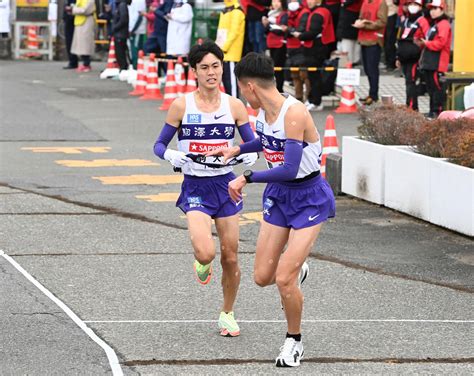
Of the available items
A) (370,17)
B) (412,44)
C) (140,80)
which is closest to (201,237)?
(412,44)

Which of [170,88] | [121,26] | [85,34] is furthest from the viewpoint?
[85,34]

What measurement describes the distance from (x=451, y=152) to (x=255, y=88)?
5511 millimetres

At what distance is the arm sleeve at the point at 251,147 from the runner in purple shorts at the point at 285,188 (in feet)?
0.06

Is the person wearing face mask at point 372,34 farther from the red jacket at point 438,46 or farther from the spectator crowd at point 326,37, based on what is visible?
the red jacket at point 438,46

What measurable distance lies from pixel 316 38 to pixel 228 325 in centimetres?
1528

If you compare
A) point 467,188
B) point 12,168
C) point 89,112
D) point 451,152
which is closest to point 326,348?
point 467,188

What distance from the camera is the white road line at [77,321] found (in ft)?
26.6

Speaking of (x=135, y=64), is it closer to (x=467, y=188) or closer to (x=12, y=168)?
(x=12, y=168)

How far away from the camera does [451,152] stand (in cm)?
1351

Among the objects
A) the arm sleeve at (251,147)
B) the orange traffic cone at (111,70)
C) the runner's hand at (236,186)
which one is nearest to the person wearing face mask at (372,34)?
the orange traffic cone at (111,70)

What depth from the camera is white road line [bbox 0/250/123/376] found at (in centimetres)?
812

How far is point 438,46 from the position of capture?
68.2ft

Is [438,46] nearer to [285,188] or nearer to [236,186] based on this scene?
[285,188]

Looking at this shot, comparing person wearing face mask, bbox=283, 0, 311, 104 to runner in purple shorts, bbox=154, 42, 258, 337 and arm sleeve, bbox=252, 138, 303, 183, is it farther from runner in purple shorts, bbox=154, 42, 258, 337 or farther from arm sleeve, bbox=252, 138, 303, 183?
arm sleeve, bbox=252, 138, 303, 183
